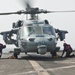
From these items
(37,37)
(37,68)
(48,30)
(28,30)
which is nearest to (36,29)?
(28,30)

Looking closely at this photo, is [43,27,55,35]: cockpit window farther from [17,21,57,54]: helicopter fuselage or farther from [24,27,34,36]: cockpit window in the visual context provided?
[24,27,34,36]: cockpit window

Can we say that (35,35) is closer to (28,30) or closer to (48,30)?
(28,30)

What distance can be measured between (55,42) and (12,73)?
10896 millimetres

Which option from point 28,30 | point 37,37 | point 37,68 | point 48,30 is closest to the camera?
point 37,68

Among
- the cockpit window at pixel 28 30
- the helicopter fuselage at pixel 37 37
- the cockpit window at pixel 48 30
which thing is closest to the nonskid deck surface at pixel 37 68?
the helicopter fuselage at pixel 37 37

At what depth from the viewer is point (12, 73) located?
13.9 meters

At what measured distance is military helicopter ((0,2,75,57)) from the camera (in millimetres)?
23609

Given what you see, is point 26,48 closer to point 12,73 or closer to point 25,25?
point 25,25

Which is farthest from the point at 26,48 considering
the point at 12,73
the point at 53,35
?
the point at 12,73

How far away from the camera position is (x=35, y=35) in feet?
80.6

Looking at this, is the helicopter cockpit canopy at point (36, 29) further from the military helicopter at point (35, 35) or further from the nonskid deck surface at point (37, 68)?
the nonskid deck surface at point (37, 68)

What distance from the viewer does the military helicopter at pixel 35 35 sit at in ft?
77.5

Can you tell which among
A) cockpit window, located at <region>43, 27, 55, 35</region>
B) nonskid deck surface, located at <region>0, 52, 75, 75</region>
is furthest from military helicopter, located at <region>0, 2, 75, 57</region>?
nonskid deck surface, located at <region>0, 52, 75, 75</region>

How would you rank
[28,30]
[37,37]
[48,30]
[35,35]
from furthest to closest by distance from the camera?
[48,30], [28,30], [35,35], [37,37]
